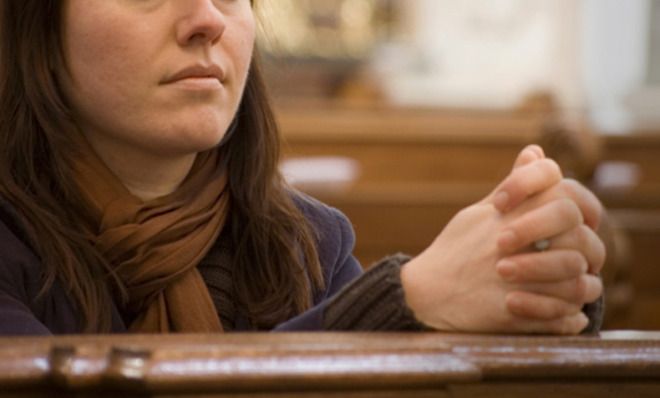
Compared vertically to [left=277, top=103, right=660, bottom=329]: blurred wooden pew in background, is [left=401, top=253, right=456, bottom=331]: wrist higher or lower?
higher

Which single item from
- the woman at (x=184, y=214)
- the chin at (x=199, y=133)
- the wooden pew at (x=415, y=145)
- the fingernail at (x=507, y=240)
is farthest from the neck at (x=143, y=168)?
the wooden pew at (x=415, y=145)

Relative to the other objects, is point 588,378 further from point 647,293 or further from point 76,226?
point 647,293

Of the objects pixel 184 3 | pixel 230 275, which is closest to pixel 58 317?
pixel 230 275

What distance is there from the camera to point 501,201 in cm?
→ 121

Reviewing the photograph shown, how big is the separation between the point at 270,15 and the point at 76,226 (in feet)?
1.63

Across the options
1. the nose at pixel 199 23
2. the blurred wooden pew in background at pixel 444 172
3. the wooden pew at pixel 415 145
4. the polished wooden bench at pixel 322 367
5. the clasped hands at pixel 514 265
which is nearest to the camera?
the polished wooden bench at pixel 322 367

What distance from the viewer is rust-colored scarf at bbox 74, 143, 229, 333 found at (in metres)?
1.46

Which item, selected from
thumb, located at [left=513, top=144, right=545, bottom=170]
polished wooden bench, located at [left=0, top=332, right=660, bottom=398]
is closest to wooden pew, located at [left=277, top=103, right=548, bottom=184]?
thumb, located at [left=513, top=144, right=545, bottom=170]

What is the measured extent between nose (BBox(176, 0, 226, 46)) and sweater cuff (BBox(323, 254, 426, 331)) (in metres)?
0.35

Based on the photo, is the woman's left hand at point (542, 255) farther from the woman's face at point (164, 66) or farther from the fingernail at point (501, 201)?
the woman's face at point (164, 66)

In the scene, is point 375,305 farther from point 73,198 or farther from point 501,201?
point 73,198

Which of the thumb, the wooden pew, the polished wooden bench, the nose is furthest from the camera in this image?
the wooden pew

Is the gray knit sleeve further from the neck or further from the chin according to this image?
the neck

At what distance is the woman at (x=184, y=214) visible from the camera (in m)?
1.20
